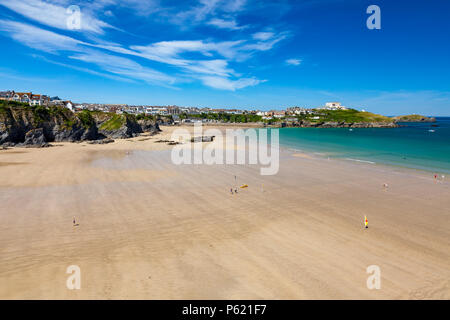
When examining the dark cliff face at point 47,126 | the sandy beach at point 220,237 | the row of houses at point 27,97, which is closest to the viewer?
the sandy beach at point 220,237

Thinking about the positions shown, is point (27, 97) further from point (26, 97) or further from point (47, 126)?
point (47, 126)

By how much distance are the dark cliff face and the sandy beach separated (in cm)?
2815

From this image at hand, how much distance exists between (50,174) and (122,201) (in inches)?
545

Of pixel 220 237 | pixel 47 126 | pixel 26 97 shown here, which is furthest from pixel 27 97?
pixel 220 237

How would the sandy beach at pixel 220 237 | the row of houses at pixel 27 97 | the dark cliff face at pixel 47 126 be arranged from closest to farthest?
the sandy beach at pixel 220 237, the dark cliff face at pixel 47 126, the row of houses at pixel 27 97

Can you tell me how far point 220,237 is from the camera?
536 inches

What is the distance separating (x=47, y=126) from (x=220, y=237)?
58.4 meters

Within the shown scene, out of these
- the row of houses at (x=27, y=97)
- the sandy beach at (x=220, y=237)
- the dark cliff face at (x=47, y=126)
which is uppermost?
the row of houses at (x=27, y=97)

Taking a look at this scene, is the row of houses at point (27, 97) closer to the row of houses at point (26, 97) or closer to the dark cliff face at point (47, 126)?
the row of houses at point (26, 97)

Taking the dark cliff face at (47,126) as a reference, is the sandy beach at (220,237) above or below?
below

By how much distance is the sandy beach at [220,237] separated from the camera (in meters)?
9.49

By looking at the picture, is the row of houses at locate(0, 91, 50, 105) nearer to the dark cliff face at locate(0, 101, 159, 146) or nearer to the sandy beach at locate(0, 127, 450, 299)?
the dark cliff face at locate(0, 101, 159, 146)

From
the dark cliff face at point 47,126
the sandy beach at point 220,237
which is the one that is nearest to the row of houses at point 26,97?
the dark cliff face at point 47,126

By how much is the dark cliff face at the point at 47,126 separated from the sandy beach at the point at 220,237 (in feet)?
92.4
